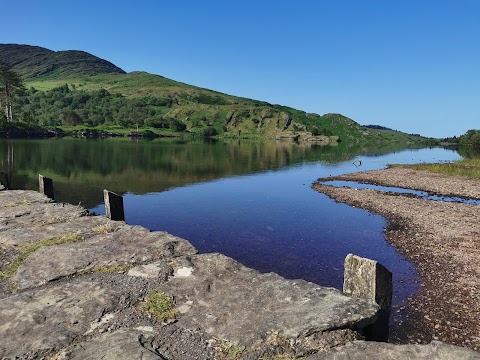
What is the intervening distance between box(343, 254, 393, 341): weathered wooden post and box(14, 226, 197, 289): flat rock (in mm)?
4882

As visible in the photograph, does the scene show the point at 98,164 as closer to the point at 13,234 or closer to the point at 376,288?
the point at 13,234

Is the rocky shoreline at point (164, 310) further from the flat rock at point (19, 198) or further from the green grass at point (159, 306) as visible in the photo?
the flat rock at point (19, 198)

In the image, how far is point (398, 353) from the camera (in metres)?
6.21

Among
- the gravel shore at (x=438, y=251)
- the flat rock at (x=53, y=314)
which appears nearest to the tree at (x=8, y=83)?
the gravel shore at (x=438, y=251)

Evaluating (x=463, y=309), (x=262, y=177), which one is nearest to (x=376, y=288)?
(x=463, y=309)

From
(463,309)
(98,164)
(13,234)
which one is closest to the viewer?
(13,234)

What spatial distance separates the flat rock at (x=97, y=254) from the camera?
9.27 m

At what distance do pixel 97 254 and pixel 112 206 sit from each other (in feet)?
25.9

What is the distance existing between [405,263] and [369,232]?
7.97 meters

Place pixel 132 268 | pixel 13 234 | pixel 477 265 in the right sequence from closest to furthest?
pixel 132 268 → pixel 13 234 → pixel 477 265

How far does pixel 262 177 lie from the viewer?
6975 cm

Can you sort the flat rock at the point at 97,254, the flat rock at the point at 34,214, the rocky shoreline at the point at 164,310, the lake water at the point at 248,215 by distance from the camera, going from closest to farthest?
1. the rocky shoreline at the point at 164,310
2. the flat rock at the point at 97,254
3. the flat rock at the point at 34,214
4. the lake water at the point at 248,215

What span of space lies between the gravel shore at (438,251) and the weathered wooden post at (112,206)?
14.8 metres

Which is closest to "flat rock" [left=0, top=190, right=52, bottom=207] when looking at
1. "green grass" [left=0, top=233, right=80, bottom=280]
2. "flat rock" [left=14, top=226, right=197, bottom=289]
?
"green grass" [left=0, top=233, right=80, bottom=280]
